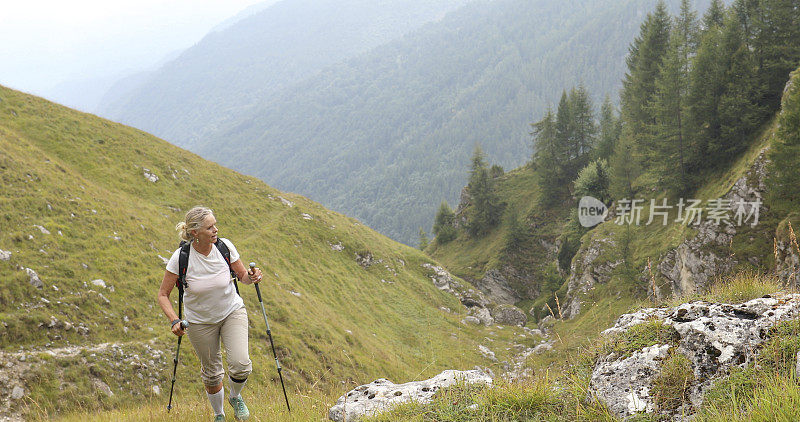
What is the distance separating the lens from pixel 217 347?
20.8 ft

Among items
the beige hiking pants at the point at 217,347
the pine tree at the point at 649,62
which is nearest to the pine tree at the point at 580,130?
the pine tree at the point at 649,62

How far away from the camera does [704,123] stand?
112 ft

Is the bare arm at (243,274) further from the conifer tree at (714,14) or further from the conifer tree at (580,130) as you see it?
the conifer tree at (580,130)

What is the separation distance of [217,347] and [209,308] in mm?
767

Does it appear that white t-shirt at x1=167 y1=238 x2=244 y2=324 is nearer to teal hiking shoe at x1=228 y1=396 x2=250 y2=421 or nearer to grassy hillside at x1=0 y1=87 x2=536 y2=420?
teal hiking shoe at x1=228 y1=396 x2=250 y2=421

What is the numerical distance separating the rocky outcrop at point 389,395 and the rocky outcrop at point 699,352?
5.41 ft

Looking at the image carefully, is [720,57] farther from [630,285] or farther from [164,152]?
[164,152]

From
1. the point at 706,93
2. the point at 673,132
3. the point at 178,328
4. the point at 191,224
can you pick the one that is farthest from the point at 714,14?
the point at 178,328

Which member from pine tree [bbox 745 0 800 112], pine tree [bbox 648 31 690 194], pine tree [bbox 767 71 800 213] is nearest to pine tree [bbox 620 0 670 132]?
pine tree [bbox 648 31 690 194]

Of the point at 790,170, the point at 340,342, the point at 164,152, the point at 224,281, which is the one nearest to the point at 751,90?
the point at 790,170

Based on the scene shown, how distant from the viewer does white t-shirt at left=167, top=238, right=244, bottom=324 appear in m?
5.99

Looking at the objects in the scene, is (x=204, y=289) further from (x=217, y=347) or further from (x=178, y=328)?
(x=217, y=347)

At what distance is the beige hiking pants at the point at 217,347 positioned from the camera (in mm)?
6059

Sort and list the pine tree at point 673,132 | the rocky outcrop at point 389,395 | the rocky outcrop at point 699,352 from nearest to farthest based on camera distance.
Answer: the rocky outcrop at point 699,352 < the rocky outcrop at point 389,395 < the pine tree at point 673,132
